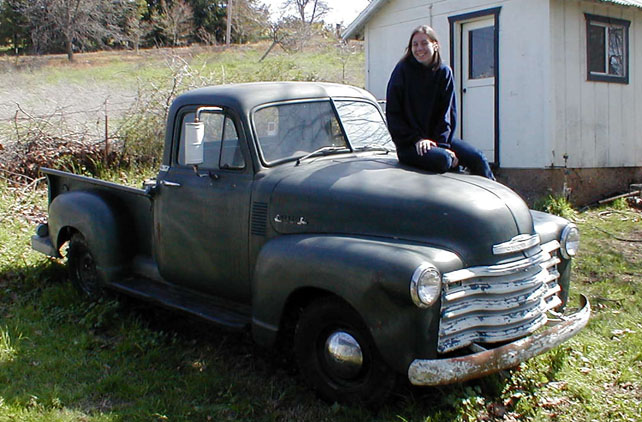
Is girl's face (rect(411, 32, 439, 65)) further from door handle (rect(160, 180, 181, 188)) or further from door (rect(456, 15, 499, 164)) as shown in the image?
door (rect(456, 15, 499, 164))

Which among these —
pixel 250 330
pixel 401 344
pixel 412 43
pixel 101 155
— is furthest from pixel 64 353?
pixel 101 155

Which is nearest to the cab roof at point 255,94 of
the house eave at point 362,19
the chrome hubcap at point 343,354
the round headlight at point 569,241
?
the chrome hubcap at point 343,354

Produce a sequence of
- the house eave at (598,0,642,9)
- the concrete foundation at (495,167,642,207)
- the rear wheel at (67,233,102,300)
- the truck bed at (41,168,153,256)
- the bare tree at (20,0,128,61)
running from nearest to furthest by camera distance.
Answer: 1. the truck bed at (41,168,153,256)
2. the rear wheel at (67,233,102,300)
3. the concrete foundation at (495,167,642,207)
4. the house eave at (598,0,642,9)
5. the bare tree at (20,0,128,61)

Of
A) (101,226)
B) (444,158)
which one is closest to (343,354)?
(444,158)

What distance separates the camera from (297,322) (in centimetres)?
402

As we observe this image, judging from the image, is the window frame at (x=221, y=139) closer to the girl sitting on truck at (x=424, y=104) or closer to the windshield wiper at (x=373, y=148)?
the windshield wiper at (x=373, y=148)

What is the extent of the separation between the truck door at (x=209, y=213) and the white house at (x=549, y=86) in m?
6.15

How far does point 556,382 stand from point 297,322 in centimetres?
173

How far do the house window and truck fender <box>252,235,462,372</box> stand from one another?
7.80 metres

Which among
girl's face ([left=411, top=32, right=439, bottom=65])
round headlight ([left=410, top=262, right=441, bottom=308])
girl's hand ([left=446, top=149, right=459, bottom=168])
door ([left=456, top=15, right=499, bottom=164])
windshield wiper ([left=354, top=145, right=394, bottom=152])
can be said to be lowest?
round headlight ([left=410, top=262, right=441, bottom=308])

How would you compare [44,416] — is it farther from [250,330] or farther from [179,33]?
[179,33]

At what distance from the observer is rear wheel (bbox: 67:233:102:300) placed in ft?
19.1

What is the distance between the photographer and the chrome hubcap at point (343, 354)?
3.63 meters

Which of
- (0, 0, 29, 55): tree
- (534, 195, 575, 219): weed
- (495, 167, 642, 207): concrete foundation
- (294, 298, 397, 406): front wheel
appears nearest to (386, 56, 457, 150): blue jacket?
(294, 298, 397, 406): front wheel
